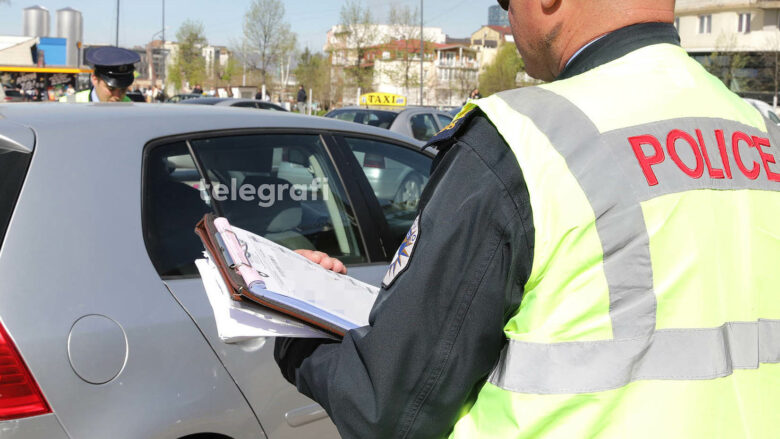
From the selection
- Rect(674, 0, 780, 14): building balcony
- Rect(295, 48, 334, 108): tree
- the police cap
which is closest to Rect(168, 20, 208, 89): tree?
Rect(295, 48, 334, 108): tree

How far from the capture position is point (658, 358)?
3.39ft

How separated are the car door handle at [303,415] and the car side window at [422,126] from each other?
1012cm

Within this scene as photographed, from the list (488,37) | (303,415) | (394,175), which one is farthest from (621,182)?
(488,37)

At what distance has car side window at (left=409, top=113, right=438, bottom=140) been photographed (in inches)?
492

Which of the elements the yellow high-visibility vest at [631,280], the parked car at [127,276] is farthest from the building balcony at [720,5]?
the yellow high-visibility vest at [631,280]

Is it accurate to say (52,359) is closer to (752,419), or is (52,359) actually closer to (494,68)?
(752,419)

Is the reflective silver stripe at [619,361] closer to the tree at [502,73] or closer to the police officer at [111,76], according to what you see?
the police officer at [111,76]

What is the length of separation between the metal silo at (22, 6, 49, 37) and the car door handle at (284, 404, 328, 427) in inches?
2043

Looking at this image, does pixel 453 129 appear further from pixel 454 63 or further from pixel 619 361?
pixel 454 63

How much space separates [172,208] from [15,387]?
736mm

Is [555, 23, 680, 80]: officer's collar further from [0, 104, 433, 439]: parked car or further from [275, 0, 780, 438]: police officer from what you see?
[0, 104, 433, 439]: parked car

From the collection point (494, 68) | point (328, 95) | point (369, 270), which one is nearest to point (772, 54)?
point (494, 68)

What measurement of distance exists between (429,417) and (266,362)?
4.11 feet

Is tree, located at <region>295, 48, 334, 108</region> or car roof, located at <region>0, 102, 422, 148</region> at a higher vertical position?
tree, located at <region>295, 48, 334, 108</region>
